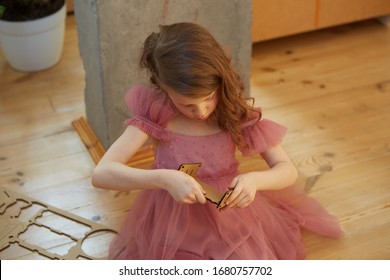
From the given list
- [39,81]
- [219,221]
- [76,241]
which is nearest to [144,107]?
[219,221]

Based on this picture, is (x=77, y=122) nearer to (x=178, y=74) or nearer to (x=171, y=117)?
(x=171, y=117)

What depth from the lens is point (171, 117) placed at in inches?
60.9

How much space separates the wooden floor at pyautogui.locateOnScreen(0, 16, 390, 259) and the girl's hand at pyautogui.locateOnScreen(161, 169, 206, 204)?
16.8 inches

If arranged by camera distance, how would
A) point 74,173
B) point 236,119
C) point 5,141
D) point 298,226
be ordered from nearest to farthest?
point 236,119 < point 298,226 < point 74,173 < point 5,141

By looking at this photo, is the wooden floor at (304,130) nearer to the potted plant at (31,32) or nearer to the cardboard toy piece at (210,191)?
the potted plant at (31,32)

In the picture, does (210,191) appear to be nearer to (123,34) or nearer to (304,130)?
(123,34)

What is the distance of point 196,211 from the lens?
158 cm

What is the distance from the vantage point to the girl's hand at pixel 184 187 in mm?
1371

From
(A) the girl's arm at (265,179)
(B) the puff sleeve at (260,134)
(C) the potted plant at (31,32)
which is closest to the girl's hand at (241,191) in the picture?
(A) the girl's arm at (265,179)

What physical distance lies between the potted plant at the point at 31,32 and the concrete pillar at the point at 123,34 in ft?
1.57

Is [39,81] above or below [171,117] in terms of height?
below

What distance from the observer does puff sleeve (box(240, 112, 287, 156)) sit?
1.55 metres

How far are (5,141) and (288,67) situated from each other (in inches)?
41.9

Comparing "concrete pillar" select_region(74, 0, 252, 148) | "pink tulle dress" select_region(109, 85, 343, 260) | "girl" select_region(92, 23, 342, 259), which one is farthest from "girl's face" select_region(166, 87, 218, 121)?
"concrete pillar" select_region(74, 0, 252, 148)
